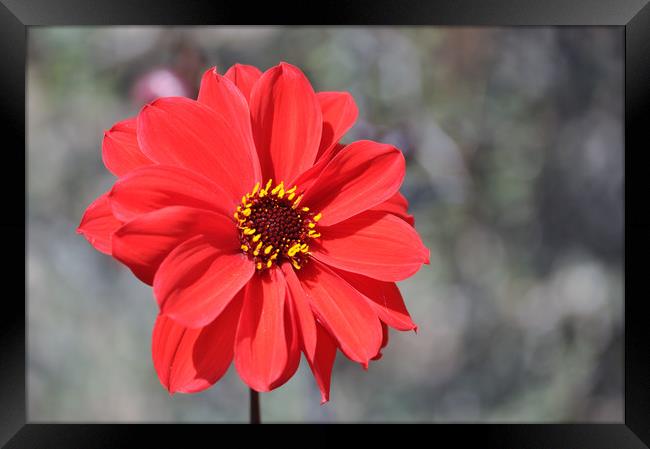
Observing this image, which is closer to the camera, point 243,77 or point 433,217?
point 243,77

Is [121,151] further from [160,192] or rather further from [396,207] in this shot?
[396,207]

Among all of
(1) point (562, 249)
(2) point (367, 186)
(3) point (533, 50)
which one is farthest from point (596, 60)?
(2) point (367, 186)

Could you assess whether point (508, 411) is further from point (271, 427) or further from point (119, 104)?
point (119, 104)

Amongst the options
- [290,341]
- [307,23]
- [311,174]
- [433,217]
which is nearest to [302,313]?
[290,341]

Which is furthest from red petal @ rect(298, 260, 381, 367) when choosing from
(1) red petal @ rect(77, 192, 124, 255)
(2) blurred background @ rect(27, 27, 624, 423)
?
(2) blurred background @ rect(27, 27, 624, 423)

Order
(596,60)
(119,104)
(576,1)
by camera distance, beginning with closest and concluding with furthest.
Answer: (576,1)
(596,60)
(119,104)

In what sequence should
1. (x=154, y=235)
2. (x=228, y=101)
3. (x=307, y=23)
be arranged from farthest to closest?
(x=307, y=23), (x=228, y=101), (x=154, y=235)

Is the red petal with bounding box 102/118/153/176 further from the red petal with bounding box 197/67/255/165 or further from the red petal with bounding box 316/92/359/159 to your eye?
the red petal with bounding box 316/92/359/159

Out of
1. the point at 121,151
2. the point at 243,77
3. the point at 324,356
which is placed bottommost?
the point at 324,356
